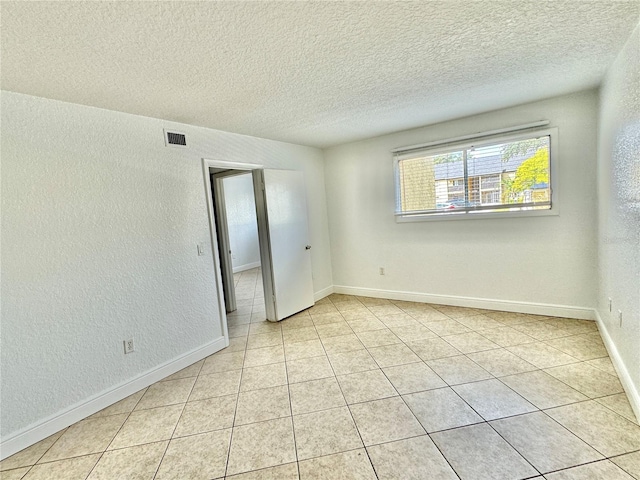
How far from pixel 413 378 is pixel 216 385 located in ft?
5.20

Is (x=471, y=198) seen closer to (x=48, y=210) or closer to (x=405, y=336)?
(x=405, y=336)

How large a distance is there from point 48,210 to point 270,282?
2.26 metres

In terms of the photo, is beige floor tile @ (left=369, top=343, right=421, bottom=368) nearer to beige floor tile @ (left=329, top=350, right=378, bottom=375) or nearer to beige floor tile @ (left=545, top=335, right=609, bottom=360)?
beige floor tile @ (left=329, top=350, right=378, bottom=375)

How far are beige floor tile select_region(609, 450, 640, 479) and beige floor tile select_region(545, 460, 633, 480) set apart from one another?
3 cm

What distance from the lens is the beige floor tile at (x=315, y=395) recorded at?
6.95 feet

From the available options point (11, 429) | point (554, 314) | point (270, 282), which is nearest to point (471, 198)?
point (554, 314)

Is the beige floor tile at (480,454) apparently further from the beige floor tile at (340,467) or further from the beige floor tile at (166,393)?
the beige floor tile at (166,393)

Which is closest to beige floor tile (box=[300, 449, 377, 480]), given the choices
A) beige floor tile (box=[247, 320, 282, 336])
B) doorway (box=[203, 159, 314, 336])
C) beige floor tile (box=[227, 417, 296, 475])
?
beige floor tile (box=[227, 417, 296, 475])

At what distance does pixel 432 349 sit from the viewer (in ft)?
9.22

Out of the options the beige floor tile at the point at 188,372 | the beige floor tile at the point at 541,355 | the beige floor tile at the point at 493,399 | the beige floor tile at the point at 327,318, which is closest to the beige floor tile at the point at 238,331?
the beige floor tile at the point at 188,372

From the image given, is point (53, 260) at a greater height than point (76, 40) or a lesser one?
lesser

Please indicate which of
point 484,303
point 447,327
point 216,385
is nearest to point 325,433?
point 216,385

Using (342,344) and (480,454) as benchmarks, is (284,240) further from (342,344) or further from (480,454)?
(480,454)

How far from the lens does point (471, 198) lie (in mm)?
3596
